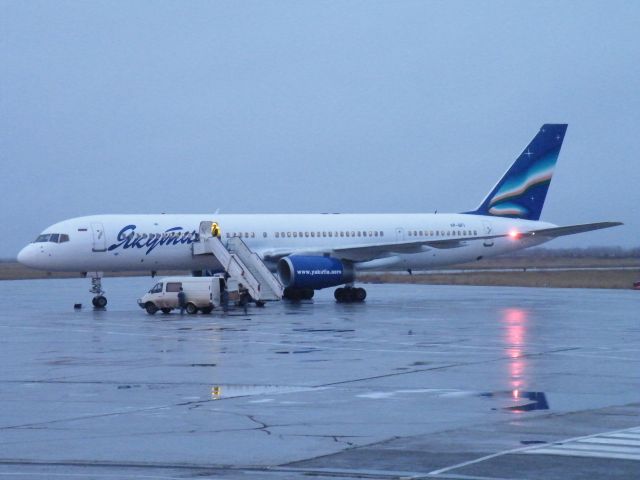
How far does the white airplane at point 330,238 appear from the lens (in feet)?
139

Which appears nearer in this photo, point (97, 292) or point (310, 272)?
point (97, 292)

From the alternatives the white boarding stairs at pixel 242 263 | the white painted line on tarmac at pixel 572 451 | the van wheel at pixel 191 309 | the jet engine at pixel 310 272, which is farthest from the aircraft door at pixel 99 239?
the white painted line on tarmac at pixel 572 451

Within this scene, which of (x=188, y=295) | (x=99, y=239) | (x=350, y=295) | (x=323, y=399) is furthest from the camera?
(x=350, y=295)

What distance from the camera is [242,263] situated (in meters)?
42.3

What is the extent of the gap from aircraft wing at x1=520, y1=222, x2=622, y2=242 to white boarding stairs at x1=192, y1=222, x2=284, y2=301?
13.1 m

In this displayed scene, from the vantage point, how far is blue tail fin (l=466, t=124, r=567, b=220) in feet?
170

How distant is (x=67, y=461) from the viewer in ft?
37.4

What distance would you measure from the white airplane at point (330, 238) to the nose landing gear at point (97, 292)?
0.05 meters

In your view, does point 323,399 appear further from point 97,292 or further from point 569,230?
point 569,230

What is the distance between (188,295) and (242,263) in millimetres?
5074

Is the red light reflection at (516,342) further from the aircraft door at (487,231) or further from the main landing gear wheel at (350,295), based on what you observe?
the aircraft door at (487,231)

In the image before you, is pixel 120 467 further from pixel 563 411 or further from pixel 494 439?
pixel 563 411

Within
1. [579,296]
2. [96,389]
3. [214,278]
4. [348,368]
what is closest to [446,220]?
[579,296]

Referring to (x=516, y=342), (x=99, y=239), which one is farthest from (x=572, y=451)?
(x=99, y=239)
